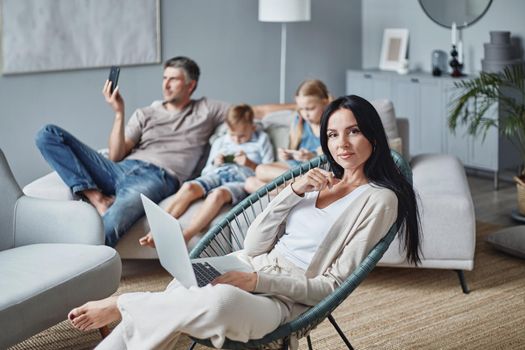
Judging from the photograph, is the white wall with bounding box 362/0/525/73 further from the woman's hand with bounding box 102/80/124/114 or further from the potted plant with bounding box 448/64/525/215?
the woman's hand with bounding box 102/80/124/114

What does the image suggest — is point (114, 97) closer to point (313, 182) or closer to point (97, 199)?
point (97, 199)

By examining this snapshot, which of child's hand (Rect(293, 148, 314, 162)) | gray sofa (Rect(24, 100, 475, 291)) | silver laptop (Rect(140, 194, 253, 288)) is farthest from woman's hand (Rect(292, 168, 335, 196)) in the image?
child's hand (Rect(293, 148, 314, 162))

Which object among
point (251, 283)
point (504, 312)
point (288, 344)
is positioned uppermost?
point (251, 283)

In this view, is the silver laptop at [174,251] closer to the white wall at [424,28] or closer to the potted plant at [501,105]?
the potted plant at [501,105]

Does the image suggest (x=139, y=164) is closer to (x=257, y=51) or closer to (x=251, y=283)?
(x=251, y=283)

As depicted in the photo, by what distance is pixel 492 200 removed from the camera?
5.71 meters

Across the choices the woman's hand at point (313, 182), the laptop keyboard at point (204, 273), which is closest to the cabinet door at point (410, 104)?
the woman's hand at point (313, 182)

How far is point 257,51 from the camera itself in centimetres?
682

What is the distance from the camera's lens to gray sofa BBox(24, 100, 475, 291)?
3.88 m

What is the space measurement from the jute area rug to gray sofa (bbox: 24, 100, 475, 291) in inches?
5.4

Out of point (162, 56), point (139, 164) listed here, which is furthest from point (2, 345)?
point (162, 56)

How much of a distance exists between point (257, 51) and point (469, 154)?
181cm

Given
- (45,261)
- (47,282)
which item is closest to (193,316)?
(47,282)

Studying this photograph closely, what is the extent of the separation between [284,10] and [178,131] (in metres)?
2.03
